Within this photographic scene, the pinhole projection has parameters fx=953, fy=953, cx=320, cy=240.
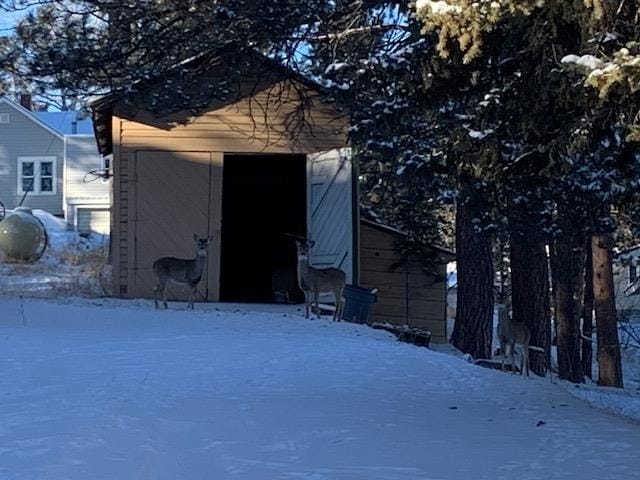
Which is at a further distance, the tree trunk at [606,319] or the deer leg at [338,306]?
the tree trunk at [606,319]

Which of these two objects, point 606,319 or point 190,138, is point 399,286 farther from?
point 190,138

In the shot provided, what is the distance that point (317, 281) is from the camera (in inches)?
569

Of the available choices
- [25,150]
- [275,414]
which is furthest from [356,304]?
[25,150]

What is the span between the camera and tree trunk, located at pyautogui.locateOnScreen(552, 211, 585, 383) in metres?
18.5

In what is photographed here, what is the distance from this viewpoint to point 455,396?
810cm

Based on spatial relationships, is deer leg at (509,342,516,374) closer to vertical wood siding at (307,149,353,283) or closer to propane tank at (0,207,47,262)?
vertical wood siding at (307,149,353,283)

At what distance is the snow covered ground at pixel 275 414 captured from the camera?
5.25 metres

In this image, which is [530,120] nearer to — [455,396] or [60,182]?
[455,396]

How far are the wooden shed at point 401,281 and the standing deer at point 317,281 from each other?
5.03 m

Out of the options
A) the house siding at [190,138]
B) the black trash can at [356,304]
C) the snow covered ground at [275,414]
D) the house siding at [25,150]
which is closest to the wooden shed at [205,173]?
the house siding at [190,138]

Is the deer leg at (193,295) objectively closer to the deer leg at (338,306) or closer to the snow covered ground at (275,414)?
the deer leg at (338,306)

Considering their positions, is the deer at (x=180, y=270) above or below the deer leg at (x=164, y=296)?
above

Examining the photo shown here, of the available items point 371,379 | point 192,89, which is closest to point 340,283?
point 192,89

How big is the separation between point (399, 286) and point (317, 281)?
18.9ft
